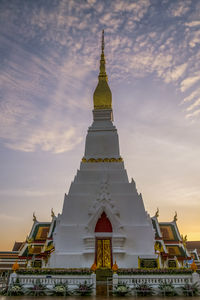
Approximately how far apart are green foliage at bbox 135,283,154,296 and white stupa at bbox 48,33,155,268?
4.59m

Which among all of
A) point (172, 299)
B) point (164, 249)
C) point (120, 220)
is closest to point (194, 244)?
point (164, 249)

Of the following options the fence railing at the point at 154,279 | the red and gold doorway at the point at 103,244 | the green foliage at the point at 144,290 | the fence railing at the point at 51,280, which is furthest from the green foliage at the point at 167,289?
the red and gold doorway at the point at 103,244

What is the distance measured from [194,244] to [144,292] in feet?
77.5

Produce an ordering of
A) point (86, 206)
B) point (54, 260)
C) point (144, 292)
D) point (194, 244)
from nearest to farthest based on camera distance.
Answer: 1. point (144, 292)
2. point (54, 260)
3. point (86, 206)
4. point (194, 244)

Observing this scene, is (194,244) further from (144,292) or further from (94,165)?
(144,292)

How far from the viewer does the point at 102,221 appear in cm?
1917

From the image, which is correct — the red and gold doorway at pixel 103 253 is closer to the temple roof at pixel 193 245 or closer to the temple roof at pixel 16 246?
the temple roof at pixel 16 246

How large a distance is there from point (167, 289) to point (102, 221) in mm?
7136

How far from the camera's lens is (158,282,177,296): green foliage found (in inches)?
509

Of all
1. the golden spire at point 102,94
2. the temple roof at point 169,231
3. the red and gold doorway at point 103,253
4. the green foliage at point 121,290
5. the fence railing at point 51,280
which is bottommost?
the green foliage at point 121,290

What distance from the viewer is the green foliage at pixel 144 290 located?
13.0m

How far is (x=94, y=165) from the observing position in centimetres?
2222

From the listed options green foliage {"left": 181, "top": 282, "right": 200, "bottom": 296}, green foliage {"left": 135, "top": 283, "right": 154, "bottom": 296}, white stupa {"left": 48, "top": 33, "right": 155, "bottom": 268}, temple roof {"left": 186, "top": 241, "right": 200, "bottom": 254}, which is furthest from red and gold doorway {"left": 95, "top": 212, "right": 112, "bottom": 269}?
temple roof {"left": 186, "top": 241, "right": 200, "bottom": 254}

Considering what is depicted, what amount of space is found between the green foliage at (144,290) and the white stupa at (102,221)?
4595mm
